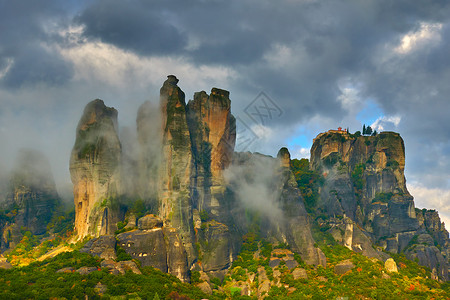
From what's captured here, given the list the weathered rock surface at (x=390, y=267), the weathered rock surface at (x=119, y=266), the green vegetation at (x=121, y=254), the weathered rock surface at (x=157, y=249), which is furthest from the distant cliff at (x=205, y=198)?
the weathered rock surface at (x=390, y=267)

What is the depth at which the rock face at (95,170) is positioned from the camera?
8347 cm

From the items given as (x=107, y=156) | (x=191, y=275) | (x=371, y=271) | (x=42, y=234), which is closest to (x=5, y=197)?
(x=42, y=234)

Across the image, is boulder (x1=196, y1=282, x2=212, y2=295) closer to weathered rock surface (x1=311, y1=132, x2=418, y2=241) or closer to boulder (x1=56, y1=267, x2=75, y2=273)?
boulder (x1=56, y1=267, x2=75, y2=273)

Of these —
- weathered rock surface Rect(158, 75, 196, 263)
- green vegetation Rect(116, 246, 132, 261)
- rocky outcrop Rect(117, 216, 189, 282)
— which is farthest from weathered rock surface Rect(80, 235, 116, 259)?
weathered rock surface Rect(158, 75, 196, 263)

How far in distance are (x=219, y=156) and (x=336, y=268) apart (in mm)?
40299

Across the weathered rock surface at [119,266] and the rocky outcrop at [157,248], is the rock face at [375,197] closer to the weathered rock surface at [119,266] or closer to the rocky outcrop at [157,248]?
the rocky outcrop at [157,248]

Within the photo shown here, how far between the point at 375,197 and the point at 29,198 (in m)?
109

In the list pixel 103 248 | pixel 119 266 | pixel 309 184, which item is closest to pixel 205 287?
pixel 119 266

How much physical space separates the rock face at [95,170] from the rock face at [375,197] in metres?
Result: 61.2

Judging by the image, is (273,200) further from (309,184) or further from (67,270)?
(67,270)

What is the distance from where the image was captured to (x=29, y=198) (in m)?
106

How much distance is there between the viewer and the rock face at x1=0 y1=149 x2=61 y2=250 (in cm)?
10131

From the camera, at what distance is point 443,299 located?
233 ft

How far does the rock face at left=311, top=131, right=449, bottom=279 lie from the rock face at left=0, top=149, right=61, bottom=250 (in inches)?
3253
